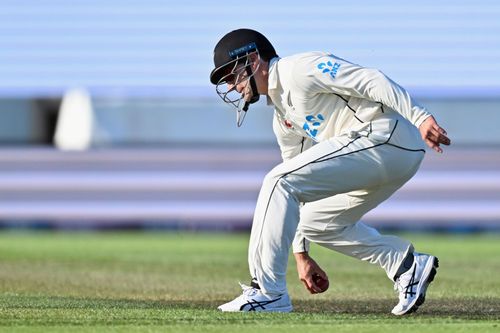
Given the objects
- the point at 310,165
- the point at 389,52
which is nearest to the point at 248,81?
the point at 310,165

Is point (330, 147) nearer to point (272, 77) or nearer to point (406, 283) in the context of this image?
point (272, 77)

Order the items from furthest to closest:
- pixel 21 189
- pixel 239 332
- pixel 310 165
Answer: pixel 21 189 < pixel 310 165 < pixel 239 332

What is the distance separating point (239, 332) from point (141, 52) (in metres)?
11.0

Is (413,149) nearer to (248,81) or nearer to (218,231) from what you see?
(248,81)

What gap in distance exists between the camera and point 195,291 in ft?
20.1

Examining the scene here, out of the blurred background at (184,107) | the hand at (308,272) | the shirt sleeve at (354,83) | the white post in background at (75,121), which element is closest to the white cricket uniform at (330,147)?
the shirt sleeve at (354,83)

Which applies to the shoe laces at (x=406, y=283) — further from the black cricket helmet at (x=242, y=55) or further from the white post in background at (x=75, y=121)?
the white post in background at (x=75, y=121)

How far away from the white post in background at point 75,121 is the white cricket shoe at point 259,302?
30.8 feet

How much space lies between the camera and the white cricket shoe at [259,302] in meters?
4.65

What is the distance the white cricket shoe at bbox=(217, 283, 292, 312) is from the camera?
15.3 ft

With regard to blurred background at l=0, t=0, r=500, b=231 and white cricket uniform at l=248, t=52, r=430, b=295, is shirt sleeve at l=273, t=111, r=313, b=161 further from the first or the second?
blurred background at l=0, t=0, r=500, b=231

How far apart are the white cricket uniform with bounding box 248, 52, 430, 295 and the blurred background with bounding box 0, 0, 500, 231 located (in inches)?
300

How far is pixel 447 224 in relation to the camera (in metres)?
13.3

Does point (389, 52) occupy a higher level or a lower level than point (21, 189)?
higher
